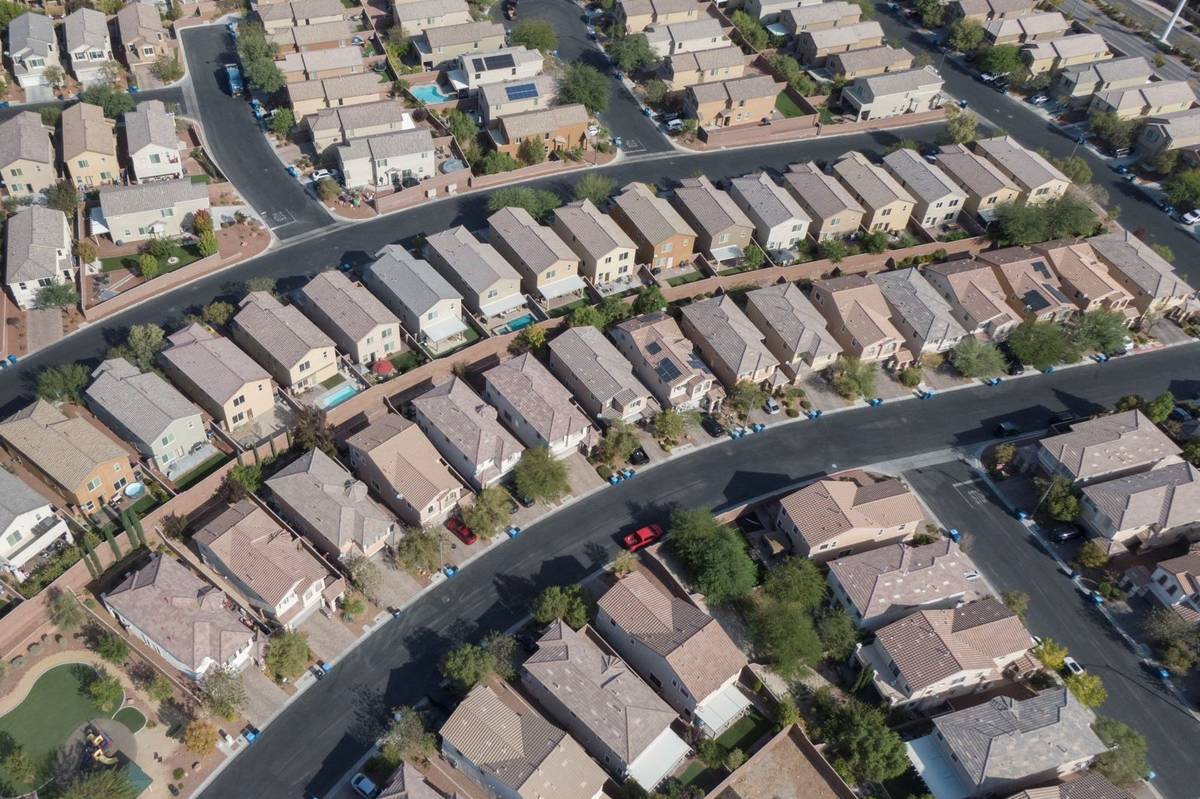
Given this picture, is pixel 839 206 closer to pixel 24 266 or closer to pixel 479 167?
pixel 479 167

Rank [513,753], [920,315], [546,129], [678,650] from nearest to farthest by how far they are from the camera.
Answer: [513,753], [678,650], [920,315], [546,129]

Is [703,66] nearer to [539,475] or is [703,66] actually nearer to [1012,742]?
[539,475]

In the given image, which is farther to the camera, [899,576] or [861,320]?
[861,320]

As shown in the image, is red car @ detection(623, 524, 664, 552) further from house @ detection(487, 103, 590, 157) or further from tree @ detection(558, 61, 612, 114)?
tree @ detection(558, 61, 612, 114)

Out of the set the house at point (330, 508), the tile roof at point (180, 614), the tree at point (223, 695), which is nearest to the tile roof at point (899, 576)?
the house at point (330, 508)

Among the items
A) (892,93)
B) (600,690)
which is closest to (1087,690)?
(600,690)

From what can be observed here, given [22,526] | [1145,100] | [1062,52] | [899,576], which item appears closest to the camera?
[22,526]

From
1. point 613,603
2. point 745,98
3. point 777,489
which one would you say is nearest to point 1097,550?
point 777,489
